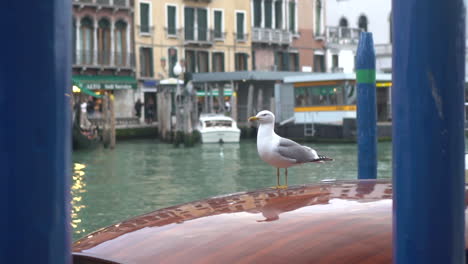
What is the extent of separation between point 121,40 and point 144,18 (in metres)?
1.35

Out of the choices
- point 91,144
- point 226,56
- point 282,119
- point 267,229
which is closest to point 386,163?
point 91,144

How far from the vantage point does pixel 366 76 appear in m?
5.58

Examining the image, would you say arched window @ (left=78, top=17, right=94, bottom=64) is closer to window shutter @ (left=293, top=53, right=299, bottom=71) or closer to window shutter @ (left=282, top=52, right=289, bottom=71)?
window shutter @ (left=282, top=52, right=289, bottom=71)

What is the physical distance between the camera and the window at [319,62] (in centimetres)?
3788

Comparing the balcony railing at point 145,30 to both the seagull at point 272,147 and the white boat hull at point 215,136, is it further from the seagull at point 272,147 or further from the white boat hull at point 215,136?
the seagull at point 272,147

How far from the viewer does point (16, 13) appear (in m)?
0.95

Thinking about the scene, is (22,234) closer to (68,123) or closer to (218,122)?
(68,123)

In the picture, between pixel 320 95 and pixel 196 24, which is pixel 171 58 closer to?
pixel 196 24

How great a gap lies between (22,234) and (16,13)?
27cm

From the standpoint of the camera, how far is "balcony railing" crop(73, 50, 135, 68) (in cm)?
3027

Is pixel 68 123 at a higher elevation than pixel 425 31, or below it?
below

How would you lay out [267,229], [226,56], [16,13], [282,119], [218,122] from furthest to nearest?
[226,56]
[282,119]
[218,122]
[267,229]
[16,13]

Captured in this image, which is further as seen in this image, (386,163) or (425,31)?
(386,163)

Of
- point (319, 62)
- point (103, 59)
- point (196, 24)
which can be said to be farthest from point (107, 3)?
point (319, 62)
